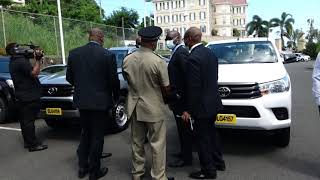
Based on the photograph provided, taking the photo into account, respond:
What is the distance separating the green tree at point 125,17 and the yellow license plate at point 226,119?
82868 mm

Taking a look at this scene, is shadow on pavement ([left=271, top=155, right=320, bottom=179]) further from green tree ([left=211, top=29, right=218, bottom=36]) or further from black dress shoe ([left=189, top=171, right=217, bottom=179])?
green tree ([left=211, top=29, right=218, bottom=36])

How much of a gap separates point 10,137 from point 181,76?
4539 mm

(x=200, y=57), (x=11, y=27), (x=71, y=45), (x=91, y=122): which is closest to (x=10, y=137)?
(x=91, y=122)

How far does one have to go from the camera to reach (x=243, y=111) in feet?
21.5

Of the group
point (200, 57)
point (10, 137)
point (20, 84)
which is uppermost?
point (200, 57)

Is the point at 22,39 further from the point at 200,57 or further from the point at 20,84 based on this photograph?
the point at 200,57

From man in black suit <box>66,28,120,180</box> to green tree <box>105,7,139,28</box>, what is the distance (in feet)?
273

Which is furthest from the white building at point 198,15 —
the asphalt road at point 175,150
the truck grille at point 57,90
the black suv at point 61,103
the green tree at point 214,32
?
the truck grille at point 57,90

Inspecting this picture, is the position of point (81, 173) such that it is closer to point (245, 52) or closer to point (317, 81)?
point (317, 81)

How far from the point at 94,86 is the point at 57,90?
269 cm

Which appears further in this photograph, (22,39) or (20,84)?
(22,39)

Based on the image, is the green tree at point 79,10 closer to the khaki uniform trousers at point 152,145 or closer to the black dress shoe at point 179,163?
the black dress shoe at point 179,163

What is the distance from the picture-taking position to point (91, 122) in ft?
19.2

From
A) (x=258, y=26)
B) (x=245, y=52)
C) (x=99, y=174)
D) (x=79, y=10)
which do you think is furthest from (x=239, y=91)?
(x=258, y=26)
